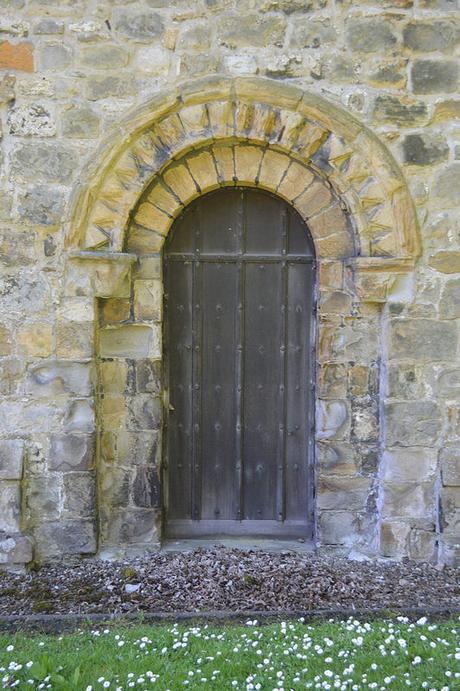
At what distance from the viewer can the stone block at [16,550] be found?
4.13m

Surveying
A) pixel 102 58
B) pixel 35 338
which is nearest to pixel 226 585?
pixel 35 338

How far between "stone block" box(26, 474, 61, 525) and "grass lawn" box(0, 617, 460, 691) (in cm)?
92

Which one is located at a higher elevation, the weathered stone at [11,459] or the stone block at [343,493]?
the weathered stone at [11,459]

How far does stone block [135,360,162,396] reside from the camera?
Result: 433 cm

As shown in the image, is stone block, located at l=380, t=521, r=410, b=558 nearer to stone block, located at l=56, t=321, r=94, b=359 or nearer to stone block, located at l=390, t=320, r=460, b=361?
stone block, located at l=390, t=320, r=460, b=361

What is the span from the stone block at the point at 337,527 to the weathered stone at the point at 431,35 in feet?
9.86

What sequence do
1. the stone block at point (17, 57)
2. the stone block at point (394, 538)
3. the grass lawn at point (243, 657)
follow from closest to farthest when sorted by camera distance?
the grass lawn at point (243, 657)
the stone block at point (17, 57)
the stone block at point (394, 538)

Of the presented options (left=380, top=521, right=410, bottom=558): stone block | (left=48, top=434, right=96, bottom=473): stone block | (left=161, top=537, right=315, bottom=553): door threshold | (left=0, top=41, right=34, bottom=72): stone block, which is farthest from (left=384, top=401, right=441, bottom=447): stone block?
(left=0, top=41, right=34, bottom=72): stone block

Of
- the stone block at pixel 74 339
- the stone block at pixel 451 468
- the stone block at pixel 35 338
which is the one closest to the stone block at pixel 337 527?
the stone block at pixel 451 468

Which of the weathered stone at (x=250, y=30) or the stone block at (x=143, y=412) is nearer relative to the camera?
the weathered stone at (x=250, y=30)

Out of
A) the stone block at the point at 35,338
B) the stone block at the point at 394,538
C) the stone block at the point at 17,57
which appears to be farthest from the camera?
the stone block at the point at 394,538

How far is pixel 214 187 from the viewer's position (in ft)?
14.1

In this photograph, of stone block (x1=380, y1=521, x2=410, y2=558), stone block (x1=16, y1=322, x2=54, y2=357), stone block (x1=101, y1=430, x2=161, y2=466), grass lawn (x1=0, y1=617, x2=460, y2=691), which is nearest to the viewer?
grass lawn (x1=0, y1=617, x2=460, y2=691)

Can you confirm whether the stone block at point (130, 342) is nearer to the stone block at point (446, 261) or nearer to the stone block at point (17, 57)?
the stone block at point (17, 57)
